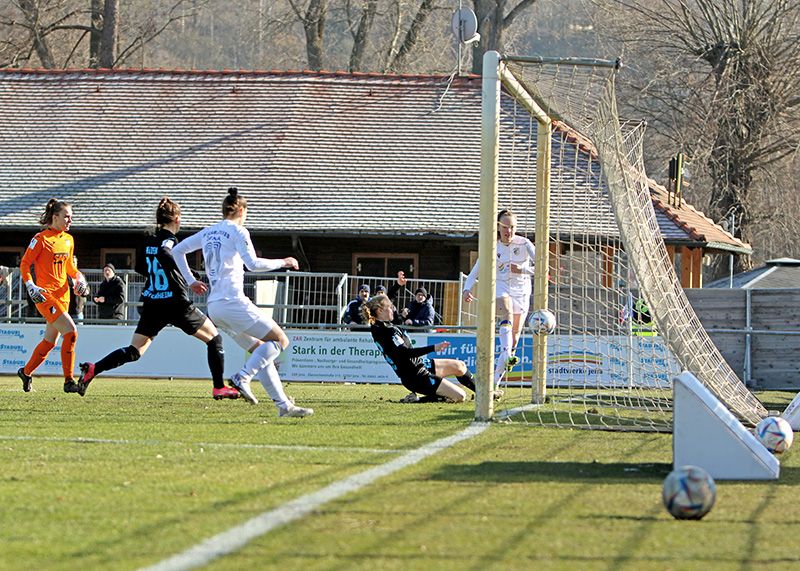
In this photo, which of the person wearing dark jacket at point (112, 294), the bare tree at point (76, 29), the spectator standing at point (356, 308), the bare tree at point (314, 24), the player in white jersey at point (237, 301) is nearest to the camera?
the player in white jersey at point (237, 301)

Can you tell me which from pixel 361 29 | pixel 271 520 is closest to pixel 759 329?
pixel 271 520

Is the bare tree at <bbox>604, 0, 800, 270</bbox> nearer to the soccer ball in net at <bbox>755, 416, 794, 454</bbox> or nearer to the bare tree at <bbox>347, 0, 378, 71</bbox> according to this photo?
the bare tree at <bbox>347, 0, 378, 71</bbox>

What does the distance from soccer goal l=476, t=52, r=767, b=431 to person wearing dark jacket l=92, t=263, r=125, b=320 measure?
32.7ft

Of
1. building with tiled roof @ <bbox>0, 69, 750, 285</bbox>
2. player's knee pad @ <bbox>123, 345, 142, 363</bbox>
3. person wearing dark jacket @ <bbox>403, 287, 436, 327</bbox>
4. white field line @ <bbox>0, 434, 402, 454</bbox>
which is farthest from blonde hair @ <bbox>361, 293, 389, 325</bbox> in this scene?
building with tiled roof @ <bbox>0, 69, 750, 285</bbox>

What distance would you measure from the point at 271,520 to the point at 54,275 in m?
8.77

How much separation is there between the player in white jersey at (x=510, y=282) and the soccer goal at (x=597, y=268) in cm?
35

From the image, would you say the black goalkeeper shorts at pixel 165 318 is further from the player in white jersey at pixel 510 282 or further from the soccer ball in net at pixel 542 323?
the soccer ball in net at pixel 542 323

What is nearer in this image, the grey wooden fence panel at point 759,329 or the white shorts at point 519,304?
the white shorts at point 519,304

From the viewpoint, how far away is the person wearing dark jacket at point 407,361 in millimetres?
12844

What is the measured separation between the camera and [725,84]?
3838 cm

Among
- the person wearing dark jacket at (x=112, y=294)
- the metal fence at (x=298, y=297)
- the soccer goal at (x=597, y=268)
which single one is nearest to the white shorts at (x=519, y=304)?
the soccer goal at (x=597, y=268)

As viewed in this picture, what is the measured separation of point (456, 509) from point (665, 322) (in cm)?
488

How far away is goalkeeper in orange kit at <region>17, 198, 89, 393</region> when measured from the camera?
13633 mm

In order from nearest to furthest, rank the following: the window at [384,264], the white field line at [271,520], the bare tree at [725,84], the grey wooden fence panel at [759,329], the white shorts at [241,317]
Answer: the white field line at [271,520] → the white shorts at [241,317] → the grey wooden fence panel at [759,329] → the window at [384,264] → the bare tree at [725,84]
